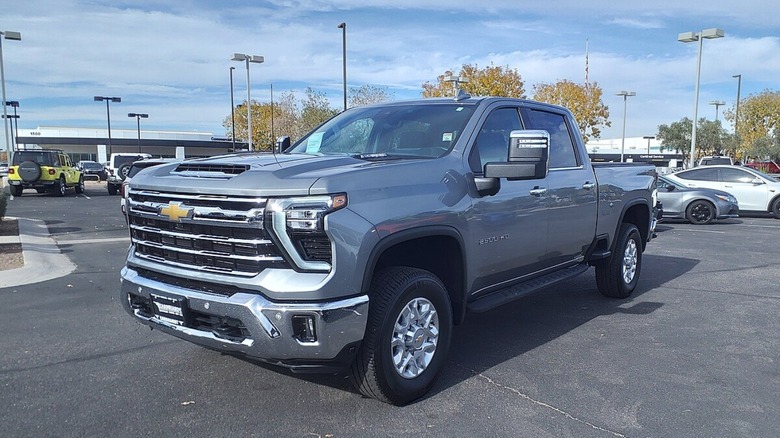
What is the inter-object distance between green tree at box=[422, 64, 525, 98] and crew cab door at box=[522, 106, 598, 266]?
108ft

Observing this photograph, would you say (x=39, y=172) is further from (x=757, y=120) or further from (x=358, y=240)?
(x=757, y=120)

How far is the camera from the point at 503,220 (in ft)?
15.0

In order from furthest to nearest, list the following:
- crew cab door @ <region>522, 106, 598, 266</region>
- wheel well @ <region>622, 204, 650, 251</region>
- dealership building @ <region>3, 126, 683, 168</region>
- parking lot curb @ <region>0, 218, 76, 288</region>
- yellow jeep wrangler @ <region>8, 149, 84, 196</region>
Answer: dealership building @ <region>3, 126, 683, 168</region> < yellow jeep wrangler @ <region>8, 149, 84, 196</region> < parking lot curb @ <region>0, 218, 76, 288</region> < wheel well @ <region>622, 204, 650, 251</region> < crew cab door @ <region>522, 106, 598, 266</region>

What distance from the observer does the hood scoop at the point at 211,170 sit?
11.9 feet

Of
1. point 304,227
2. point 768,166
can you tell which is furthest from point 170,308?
point 768,166

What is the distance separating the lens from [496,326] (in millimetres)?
5699

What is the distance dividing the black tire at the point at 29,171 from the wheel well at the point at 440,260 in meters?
23.2

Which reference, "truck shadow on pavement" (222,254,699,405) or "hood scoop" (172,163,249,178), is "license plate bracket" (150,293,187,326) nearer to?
"truck shadow on pavement" (222,254,699,405)

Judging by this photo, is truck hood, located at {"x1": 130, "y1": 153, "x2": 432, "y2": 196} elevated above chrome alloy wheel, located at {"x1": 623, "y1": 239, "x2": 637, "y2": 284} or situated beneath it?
elevated above

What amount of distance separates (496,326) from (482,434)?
7.48 feet

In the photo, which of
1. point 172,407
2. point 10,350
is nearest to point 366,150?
point 172,407

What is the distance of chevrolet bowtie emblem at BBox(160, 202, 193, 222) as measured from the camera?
3567 mm

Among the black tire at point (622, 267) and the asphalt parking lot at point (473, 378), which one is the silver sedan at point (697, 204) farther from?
the black tire at point (622, 267)

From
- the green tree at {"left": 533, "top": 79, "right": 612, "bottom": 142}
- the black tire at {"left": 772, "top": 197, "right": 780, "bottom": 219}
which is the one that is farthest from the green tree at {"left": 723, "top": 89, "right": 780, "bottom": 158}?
the black tire at {"left": 772, "top": 197, "right": 780, "bottom": 219}
